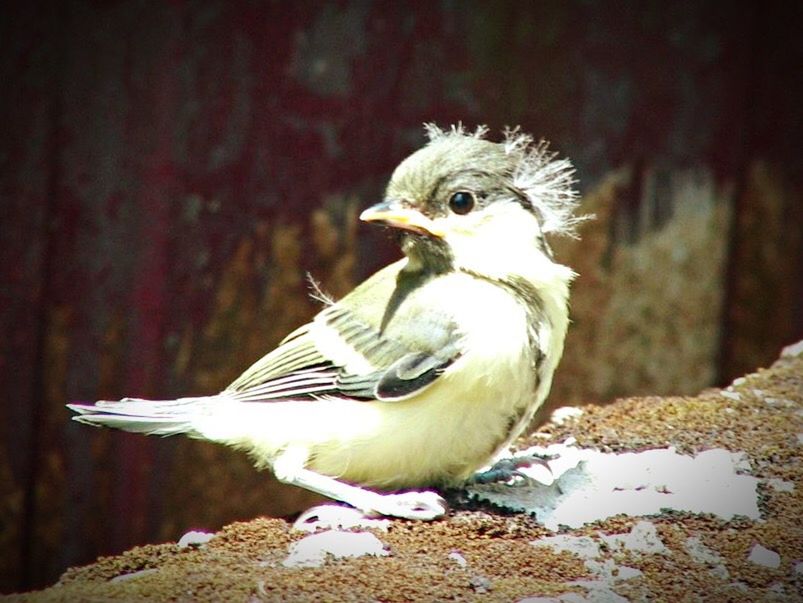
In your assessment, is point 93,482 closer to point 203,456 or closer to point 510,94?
point 203,456

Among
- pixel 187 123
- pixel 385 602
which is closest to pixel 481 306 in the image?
pixel 385 602

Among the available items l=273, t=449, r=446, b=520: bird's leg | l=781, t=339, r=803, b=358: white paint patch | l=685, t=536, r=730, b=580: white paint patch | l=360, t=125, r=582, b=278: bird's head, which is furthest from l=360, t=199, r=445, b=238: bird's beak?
l=781, t=339, r=803, b=358: white paint patch

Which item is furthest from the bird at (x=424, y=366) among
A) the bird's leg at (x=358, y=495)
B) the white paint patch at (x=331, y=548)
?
the white paint patch at (x=331, y=548)

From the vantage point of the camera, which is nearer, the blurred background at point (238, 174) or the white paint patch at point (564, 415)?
the white paint patch at point (564, 415)

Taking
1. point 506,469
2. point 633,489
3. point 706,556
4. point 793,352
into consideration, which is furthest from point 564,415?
point 706,556

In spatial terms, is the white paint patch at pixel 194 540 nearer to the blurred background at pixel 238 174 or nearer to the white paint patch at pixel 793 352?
the blurred background at pixel 238 174
